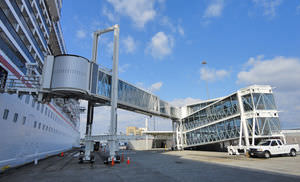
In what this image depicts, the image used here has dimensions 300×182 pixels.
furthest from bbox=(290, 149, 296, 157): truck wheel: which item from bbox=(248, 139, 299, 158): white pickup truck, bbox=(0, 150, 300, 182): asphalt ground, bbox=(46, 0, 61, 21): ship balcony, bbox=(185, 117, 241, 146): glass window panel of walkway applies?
bbox=(46, 0, 61, 21): ship balcony

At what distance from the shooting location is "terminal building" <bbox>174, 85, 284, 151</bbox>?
77.9 ft

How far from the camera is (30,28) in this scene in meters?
23.4

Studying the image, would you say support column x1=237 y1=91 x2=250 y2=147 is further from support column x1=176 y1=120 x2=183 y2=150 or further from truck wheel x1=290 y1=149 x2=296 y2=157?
support column x1=176 y1=120 x2=183 y2=150

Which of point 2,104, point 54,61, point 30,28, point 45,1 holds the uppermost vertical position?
point 45,1

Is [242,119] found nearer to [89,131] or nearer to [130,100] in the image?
[130,100]

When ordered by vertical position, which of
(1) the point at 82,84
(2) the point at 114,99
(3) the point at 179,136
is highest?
(1) the point at 82,84

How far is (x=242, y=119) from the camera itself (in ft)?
81.5

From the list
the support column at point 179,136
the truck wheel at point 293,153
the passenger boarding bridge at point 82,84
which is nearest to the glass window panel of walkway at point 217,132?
the support column at point 179,136

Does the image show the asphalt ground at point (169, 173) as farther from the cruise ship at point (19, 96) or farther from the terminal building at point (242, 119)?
the terminal building at point (242, 119)

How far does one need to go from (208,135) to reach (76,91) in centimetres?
2594

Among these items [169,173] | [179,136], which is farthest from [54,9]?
[179,136]

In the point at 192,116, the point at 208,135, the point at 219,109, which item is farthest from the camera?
the point at 192,116

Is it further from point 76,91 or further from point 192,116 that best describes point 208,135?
point 76,91

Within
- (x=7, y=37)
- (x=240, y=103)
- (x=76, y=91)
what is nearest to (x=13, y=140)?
(x=76, y=91)
